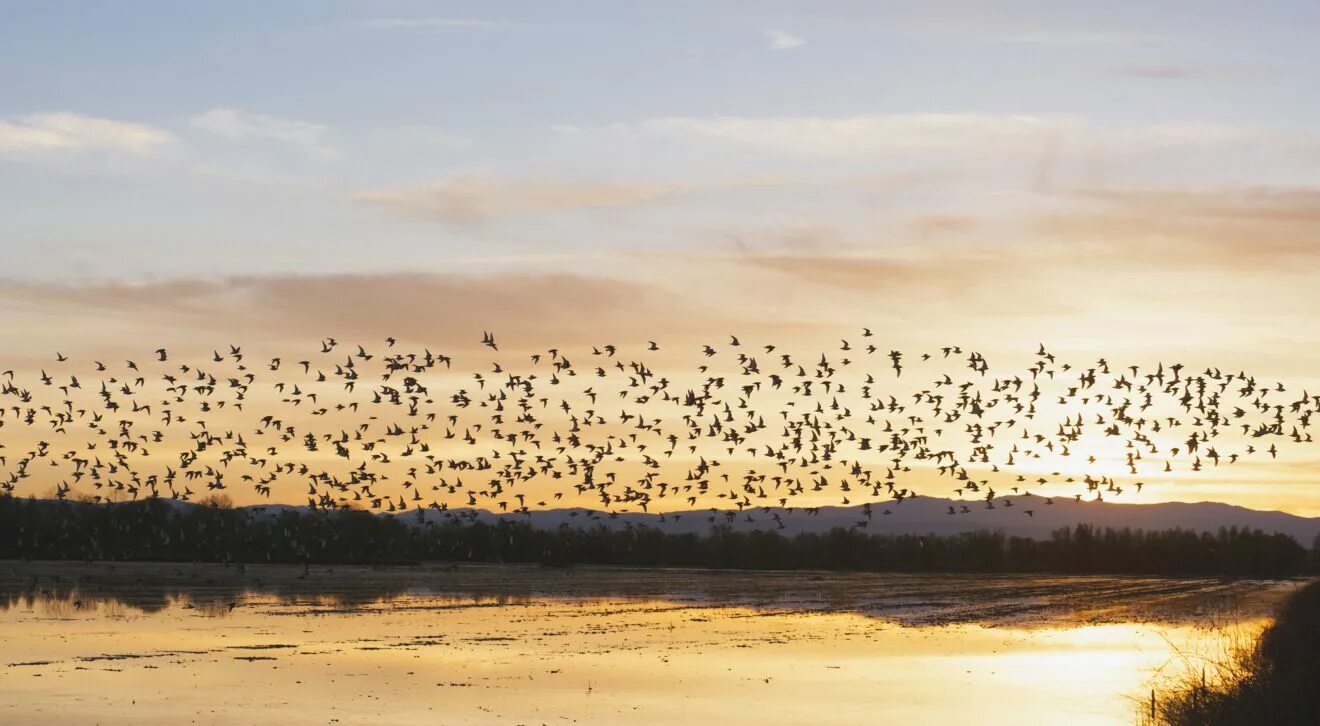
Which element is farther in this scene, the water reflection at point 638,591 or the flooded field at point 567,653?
the water reflection at point 638,591

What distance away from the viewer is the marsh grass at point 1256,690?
31.9 m

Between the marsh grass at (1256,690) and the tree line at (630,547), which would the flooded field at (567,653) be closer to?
the marsh grass at (1256,690)

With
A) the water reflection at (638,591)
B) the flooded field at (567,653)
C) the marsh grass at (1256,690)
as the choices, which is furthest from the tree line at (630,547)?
the marsh grass at (1256,690)

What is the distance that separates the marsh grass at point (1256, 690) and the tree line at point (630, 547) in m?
104

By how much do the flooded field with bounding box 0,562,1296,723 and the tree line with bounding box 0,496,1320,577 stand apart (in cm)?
4302

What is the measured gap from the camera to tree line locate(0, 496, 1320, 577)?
14738 centimetres

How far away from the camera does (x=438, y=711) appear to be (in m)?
39.2

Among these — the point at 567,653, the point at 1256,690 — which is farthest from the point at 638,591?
the point at 1256,690

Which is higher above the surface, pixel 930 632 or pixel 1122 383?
pixel 1122 383

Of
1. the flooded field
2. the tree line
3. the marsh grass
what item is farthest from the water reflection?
the marsh grass

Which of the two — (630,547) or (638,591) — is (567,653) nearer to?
(638,591)

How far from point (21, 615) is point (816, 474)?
35541 mm

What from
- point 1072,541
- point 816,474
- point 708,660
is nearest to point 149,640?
point 708,660

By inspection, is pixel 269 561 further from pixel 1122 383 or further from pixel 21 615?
pixel 1122 383
